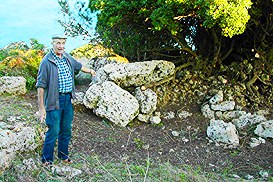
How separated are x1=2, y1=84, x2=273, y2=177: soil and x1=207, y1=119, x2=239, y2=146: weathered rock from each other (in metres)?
0.13

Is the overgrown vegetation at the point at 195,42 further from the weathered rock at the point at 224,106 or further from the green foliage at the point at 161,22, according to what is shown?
the weathered rock at the point at 224,106

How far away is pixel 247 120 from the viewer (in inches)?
301

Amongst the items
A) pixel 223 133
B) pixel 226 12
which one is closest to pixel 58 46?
pixel 226 12

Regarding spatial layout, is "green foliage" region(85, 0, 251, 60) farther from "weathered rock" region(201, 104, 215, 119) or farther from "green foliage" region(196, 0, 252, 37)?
"weathered rock" region(201, 104, 215, 119)

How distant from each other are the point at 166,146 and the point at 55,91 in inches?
98.3

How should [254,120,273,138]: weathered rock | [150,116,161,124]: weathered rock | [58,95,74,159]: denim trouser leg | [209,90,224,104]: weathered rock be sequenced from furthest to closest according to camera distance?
[209,90,224,104]: weathered rock
[150,116,161,124]: weathered rock
[254,120,273,138]: weathered rock
[58,95,74,159]: denim trouser leg

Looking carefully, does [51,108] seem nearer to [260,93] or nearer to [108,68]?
[108,68]

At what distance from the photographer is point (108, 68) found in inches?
313

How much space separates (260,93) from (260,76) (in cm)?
37

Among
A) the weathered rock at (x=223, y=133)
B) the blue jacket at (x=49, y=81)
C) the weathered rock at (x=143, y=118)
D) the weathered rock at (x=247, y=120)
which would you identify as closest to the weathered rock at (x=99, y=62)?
the weathered rock at (x=143, y=118)

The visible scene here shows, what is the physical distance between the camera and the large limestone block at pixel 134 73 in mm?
7859

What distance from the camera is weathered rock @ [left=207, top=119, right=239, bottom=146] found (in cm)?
696

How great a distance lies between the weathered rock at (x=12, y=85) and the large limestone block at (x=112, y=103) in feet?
4.88

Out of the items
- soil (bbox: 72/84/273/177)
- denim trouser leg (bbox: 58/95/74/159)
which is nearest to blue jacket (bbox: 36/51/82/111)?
denim trouser leg (bbox: 58/95/74/159)
